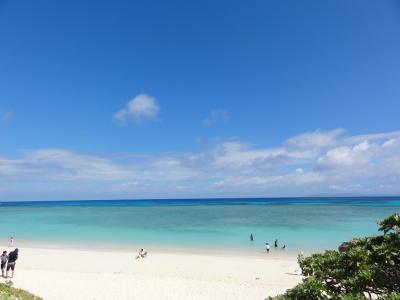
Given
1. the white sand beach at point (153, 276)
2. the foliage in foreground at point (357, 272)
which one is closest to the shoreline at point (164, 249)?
the white sand beach at point (153, 276)

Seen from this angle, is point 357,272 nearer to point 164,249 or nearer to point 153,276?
point 153,276

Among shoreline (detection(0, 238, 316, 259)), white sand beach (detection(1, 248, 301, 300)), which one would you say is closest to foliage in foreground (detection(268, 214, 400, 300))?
white sand beach (detection(1, 248, 301, 300))

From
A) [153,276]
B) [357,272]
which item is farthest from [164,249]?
[357,272]

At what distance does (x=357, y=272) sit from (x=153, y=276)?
574 inches

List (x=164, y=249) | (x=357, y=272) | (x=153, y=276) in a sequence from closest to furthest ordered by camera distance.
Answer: (x=357, y=272) < (x=153, y=276) < (x=164, y=249)

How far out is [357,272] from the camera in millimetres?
4762

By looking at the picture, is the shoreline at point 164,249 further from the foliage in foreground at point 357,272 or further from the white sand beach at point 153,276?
the foliage in foreground at point 357,272

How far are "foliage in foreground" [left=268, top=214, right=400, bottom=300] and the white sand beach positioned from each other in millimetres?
9064

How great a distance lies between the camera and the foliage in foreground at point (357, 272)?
4398 mm

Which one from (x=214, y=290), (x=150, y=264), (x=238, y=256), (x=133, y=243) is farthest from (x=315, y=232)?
(x=214, y=290)

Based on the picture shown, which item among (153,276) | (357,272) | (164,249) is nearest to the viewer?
(357,272)

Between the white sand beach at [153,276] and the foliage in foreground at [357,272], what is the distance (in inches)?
357

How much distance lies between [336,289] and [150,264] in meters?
18.7

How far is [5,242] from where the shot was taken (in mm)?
34250
